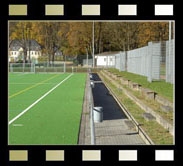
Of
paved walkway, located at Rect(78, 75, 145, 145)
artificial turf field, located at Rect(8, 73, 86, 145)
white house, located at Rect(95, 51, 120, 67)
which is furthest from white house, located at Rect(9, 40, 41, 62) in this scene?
paved walkway, located at Rect(78, 75, 145, 145)

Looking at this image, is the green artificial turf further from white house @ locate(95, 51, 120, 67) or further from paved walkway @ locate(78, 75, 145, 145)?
white house @ locate(95, 51, 120, 67)

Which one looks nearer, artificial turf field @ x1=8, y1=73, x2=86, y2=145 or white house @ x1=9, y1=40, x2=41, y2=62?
artificial turf field @ x1=8, y1=73, x2=86, y2=145

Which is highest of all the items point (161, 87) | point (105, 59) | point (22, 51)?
point (22, 51)

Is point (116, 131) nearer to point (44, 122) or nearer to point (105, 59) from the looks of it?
point (44, 122)

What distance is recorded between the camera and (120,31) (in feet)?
151

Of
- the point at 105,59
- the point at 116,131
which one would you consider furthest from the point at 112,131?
the point at 105,59

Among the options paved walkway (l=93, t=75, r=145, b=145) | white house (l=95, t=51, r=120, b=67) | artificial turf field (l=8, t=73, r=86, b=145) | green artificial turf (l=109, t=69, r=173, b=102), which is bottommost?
paved walkway (l=93, t=75, r=145, b=145)

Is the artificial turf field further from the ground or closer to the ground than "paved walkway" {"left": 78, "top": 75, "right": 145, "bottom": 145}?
further from the ground

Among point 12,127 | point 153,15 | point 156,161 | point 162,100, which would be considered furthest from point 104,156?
point 162,100

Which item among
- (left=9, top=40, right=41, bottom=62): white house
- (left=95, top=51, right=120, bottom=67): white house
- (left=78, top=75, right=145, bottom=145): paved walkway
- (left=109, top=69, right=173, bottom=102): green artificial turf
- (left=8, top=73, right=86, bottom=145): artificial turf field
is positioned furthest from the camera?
(left=9, top=40, right=41, bottom=62): white house

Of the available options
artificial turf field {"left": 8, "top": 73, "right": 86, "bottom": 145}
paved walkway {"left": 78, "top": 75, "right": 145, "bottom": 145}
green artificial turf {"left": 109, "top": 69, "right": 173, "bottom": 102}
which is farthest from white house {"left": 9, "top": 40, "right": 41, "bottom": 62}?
paved walkway {"left": 78, "top": 75, "right": 145, "bottom": 145}

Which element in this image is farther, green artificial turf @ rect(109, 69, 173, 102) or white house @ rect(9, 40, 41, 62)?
white house @ rect(9, 40, 41, 62)

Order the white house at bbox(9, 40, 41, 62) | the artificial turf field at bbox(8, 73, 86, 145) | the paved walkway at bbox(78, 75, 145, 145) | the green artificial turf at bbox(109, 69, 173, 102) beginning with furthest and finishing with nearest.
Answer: the white house at bbox(9, 40, 41, 62)
the green artificial turf at bbox(109, 69, 173, 102)
the paved walkway at bbox(78, 75, 145, 145)
the artificial turf field at bbox(8, 73, 86, 145)

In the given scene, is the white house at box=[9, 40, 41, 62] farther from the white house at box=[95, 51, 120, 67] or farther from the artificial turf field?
the artificial turf field
